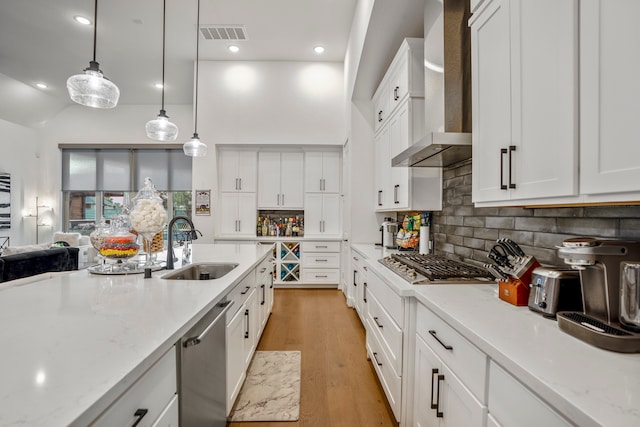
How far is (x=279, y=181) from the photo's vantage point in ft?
17.2

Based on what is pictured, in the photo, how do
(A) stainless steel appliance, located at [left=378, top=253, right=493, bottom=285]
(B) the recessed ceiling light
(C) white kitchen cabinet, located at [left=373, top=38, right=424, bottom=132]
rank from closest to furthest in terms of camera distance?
(A) stainless steel appliance, located at [left=378, top=253, right=493, bottom=285]
(C) white kitchen cabinet, located at [left=373, top=38, right=424, bottom=132]
(B) the recessed ceiling light

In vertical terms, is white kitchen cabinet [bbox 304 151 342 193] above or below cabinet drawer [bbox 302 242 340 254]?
above

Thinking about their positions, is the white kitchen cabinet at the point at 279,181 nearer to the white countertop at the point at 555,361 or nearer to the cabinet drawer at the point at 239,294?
the cabinet drawer at the point at 239,294

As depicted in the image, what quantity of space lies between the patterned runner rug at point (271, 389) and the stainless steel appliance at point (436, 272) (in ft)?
3.66

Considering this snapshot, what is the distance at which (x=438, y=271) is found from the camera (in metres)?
1.65

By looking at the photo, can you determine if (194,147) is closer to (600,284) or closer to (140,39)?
(140,39)

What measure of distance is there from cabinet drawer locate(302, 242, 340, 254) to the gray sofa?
3061 millimetres

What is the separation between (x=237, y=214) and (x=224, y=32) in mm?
2743

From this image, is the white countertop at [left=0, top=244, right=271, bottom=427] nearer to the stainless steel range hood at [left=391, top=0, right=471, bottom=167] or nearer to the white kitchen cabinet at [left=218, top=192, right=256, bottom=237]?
the stainless steel range hood at [left=391, top=0, right=471, bottom=167]

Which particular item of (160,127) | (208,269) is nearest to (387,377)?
(208,269)

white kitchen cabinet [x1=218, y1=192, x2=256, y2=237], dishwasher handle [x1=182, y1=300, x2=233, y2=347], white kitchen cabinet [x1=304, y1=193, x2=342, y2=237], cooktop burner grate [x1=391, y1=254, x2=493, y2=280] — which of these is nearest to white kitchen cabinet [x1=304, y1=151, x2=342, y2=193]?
white kitchen cabinet [x1=304, y1=193, x2=342, y2=237]

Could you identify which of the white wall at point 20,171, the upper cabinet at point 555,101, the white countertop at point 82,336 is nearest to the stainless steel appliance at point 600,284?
the upper cabinet at point 555,101

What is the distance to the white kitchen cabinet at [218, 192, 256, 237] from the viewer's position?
202 inches

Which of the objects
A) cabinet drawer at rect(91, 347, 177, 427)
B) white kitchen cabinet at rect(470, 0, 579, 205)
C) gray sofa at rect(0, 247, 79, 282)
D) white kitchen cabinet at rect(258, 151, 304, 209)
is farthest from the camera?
white kitchen cabinet at rect(258, 151, 304, 209)
